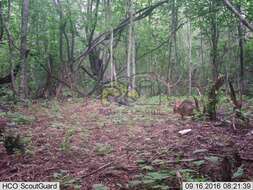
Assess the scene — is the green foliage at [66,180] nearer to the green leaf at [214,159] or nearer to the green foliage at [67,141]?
the green foliage at [67,141]

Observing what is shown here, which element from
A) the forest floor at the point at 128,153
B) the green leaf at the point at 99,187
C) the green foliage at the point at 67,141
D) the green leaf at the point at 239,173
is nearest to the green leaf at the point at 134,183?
the forest floor at the point at 128,153

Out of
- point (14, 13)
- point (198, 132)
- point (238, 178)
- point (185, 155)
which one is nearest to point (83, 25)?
point (14, 13)

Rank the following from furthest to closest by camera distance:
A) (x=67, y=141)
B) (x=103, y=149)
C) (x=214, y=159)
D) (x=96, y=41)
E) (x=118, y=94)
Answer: (x=96, y=41), (x=118, y=94), (x=67, y=141), (x=103, y=149), (x=214, y=159)

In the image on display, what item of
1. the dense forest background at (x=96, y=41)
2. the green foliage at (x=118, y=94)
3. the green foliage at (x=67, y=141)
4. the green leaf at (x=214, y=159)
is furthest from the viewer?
the dense forest background at (x=96, y=41)

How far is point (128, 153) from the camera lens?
5543 mm

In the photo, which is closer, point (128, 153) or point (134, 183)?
point (134, 183)

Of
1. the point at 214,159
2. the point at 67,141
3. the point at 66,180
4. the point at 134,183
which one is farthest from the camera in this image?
the point at 67,141

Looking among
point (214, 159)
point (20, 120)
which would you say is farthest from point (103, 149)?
point (20, 120)

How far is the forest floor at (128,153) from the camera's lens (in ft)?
13.7

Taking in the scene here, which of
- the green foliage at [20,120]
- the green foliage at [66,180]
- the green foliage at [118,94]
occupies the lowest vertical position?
the green foliage at [66,180]

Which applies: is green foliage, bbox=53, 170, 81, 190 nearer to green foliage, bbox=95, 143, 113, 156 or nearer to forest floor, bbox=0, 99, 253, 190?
forest floor, bbox=0, 99, 253, 190

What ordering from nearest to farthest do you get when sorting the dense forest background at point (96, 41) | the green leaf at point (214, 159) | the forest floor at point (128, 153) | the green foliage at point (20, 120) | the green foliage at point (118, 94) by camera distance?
the forest floor at point (128, 153), the green leaf at point (214, 159), the green foliage at point (20, 120), the green foliage at point (118, 94), the dense forest background at point (96, 41)

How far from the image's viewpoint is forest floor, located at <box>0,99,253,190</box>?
4188 mm

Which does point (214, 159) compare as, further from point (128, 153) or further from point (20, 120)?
point (20, 120)
